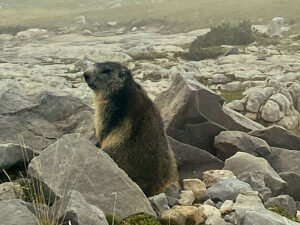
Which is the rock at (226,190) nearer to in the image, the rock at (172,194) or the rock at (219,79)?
the rock at (172,194)

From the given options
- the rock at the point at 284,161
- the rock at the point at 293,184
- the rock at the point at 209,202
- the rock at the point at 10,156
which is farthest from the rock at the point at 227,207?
the rock at the point at 284,161

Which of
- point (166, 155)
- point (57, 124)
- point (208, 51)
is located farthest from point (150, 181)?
point (208, 51)

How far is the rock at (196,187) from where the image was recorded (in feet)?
28.3

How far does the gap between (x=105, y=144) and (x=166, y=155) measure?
1466 mm

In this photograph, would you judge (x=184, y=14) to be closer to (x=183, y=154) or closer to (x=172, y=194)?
Answer: (x=183, y=154)

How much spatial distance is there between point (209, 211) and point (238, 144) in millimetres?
5053

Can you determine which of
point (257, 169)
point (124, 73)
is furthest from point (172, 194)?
point (124, 73)

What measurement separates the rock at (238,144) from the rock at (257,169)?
1441 mm

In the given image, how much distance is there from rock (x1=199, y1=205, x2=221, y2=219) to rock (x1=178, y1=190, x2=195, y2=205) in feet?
2.71

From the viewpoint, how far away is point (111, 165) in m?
7.37

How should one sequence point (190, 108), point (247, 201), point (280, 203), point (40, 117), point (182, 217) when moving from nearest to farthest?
point (182, 217) < point (247, 201) < point (280, 203) < point (40, 117) < point (190, 108)

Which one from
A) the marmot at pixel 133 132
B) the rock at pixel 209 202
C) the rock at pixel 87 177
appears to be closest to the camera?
the rock at pixel 87 177

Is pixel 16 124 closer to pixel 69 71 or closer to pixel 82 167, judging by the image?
pixel 82 167

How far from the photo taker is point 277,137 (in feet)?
44.0
